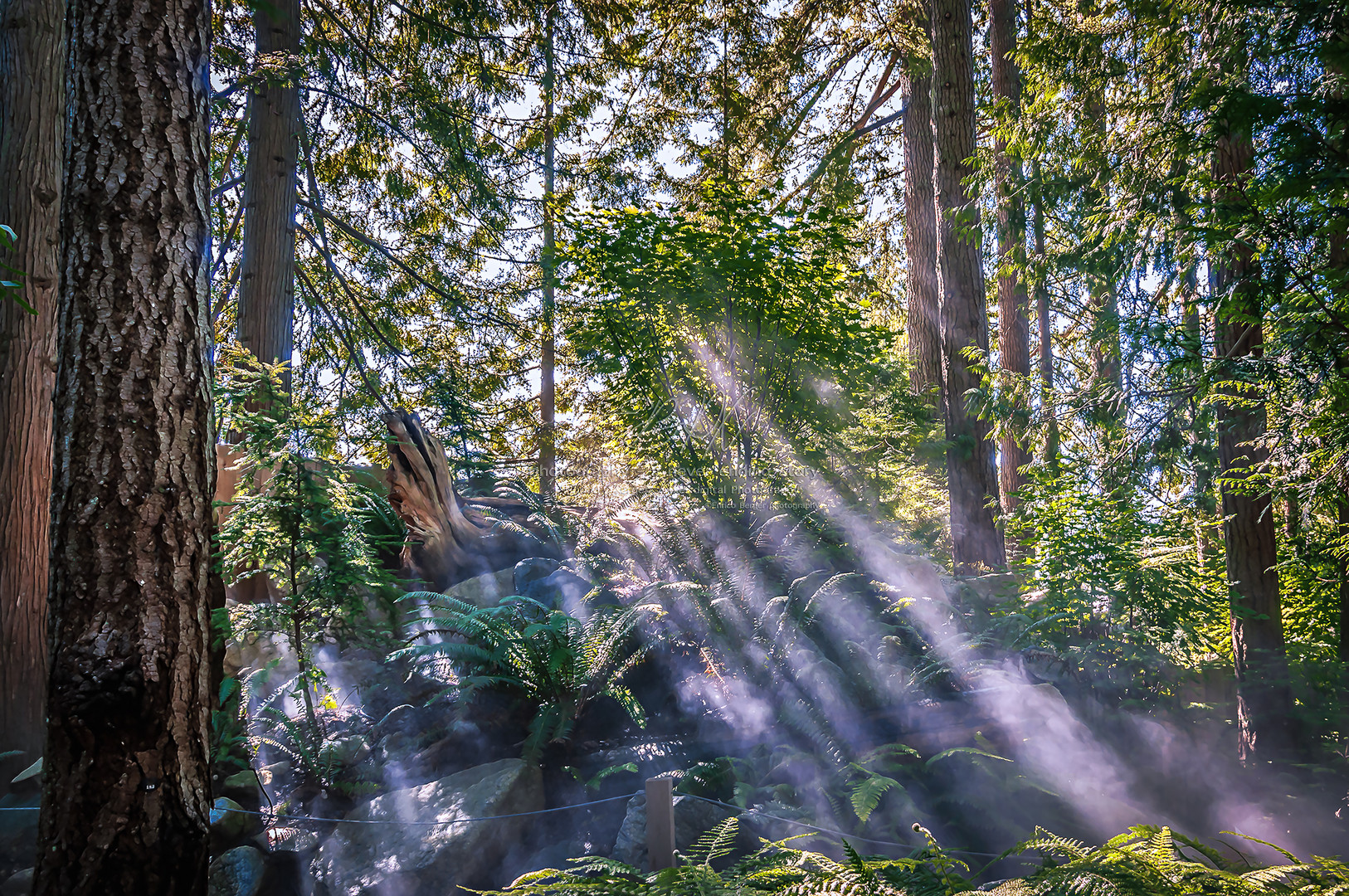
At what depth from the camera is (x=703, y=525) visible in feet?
16.5

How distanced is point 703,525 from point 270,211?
5165 millimetres

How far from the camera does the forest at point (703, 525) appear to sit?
2344 millimetres

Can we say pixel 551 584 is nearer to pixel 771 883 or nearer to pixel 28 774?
pixel 28 774

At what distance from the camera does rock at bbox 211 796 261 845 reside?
323 centimetres

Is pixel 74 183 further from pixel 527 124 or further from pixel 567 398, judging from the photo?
pixel 567 398

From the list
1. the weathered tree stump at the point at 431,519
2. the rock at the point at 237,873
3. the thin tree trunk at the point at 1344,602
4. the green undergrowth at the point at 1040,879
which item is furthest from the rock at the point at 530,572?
the thin tree trunk at the point at 1344,602

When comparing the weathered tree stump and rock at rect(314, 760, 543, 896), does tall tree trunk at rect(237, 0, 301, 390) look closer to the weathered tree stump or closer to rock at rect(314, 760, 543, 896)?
the weathered tree stump

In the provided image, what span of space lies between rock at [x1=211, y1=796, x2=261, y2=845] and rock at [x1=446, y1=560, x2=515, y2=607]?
8.60 feet

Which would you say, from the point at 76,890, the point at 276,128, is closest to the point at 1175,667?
the point at 76,890

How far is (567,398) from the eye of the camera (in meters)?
11.4

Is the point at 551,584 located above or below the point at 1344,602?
above

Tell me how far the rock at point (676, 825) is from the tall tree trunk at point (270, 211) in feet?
18.0

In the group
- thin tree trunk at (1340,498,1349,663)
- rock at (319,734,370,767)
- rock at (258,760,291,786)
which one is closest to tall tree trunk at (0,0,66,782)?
rock at (258,760,291,786)

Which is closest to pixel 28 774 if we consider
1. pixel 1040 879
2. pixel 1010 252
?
pixel 1040 879
